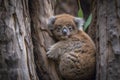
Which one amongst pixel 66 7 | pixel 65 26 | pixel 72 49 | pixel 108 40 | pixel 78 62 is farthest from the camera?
pixel 66 7

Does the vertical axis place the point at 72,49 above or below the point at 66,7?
below

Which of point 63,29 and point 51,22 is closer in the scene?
point 51,22

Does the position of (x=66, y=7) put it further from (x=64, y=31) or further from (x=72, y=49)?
(x=72, y=49)

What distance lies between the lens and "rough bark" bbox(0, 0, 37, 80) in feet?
14.2

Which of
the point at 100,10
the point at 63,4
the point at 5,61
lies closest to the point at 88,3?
the point at 100,10

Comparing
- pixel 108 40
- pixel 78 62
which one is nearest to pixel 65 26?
pixel 78 62

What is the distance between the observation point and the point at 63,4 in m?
9.90

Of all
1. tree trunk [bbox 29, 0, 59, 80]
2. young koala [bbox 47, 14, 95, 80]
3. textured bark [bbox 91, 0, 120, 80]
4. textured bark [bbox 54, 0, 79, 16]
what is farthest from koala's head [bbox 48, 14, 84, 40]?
textured bark [bbox 54, 0, 79, 16]

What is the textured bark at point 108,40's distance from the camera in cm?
418

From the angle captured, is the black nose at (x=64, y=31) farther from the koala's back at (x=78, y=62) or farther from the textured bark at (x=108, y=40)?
the textured bark at (x=108, y=40)

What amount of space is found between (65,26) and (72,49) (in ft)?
1.49

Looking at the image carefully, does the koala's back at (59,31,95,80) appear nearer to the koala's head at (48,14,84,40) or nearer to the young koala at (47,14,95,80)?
the young koala at (47,14,95,80)

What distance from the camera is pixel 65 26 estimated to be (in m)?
5.38

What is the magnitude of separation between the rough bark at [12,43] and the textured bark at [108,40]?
959 millimetres
